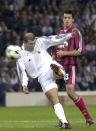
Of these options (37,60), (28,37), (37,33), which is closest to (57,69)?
(37,60)

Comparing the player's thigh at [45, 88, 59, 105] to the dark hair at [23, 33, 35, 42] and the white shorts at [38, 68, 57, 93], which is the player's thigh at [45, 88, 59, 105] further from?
the dark hair at [23, 33, 35, 42]

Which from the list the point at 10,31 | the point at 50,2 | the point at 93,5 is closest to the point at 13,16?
the point at 10,31

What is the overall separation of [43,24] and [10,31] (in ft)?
6.17

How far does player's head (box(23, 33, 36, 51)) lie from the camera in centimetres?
1113

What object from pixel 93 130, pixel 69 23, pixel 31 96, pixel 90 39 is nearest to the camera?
pixel 93 130

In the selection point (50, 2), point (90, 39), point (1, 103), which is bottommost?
point (1, 103)

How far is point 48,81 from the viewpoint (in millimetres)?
11336

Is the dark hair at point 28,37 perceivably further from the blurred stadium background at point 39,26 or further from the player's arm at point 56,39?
the blurred stadium background at point 39,26

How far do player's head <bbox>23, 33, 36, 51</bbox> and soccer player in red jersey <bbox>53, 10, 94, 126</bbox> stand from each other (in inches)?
31.7

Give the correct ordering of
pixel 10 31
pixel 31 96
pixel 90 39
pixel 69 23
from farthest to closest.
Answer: pixel 90 39 < pixel 10 31 < pixel 31 96 < pixel 69 23

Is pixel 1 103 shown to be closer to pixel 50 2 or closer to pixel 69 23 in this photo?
pixel 50 2

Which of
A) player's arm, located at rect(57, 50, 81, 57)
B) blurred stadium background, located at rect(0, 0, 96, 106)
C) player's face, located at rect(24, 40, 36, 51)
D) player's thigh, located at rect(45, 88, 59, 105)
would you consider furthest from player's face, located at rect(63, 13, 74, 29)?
blurred stadium background, located at rect(0, 0, 96, 106)

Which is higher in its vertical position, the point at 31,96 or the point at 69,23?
the point at 69,23

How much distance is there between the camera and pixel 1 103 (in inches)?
839
